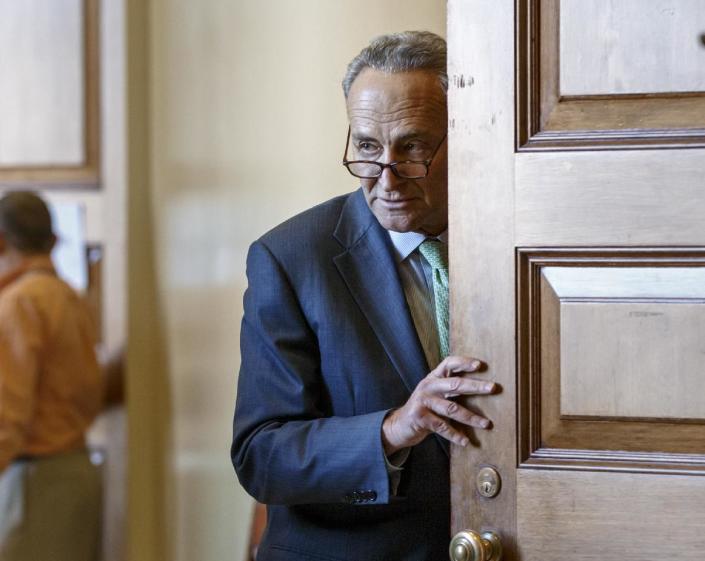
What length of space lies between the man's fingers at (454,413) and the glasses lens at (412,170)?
14.4 inches

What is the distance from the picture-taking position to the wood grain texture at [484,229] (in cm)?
138

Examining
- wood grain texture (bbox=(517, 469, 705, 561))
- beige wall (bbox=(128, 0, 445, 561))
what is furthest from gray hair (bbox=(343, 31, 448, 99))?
beige wall (bbox=(128, 0, 445, 561))

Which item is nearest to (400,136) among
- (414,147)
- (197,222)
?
(414,147)

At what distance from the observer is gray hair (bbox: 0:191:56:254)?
2.81m

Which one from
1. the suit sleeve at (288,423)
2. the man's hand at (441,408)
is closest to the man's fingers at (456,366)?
the man's hand at (441,408)

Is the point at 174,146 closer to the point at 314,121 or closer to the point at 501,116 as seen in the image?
the point at 314,121

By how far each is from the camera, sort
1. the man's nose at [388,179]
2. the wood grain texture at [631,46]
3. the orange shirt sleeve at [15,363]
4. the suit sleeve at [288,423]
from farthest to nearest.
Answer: the orange shirt sleeve at [15,363]
the man's nose at [388,179]
the suit sleeve at [288,423]
the wood grain texture at [631,46]

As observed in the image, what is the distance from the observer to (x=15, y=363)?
9.09 ft

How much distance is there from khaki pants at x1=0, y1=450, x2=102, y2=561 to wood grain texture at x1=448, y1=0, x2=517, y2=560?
173 cm

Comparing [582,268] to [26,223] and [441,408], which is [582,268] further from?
[26,223]

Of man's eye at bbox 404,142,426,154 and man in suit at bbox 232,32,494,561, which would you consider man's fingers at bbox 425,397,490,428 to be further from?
man's eye at bbox 404,142,426,154

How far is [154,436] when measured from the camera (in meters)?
2.95

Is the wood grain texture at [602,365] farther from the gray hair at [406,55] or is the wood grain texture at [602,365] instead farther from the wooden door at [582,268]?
the gray hair at [406,55]

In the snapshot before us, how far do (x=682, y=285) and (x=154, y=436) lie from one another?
1.94 meters
